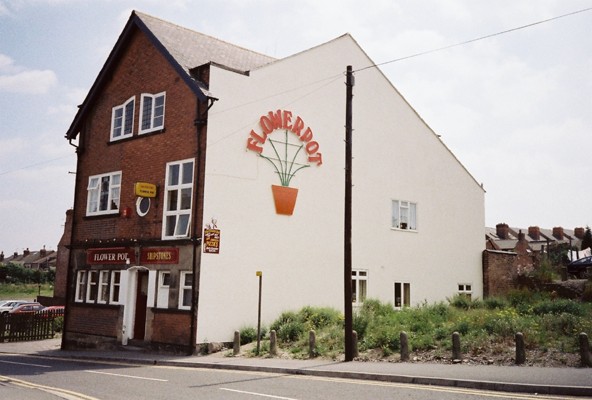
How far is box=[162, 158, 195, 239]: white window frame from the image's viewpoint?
2003 cm

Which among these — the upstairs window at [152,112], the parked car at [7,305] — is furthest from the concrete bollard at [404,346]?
the parked car at [7,305]

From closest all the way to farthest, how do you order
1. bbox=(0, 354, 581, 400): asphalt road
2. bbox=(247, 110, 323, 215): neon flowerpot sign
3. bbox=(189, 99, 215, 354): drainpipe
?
bbox=(0, 354, 581, 400): asphalt road, bbox=(189, 99, 215, 354): drainpipe, bbox=(247, 110, 323, 215): neon flowerpot sign

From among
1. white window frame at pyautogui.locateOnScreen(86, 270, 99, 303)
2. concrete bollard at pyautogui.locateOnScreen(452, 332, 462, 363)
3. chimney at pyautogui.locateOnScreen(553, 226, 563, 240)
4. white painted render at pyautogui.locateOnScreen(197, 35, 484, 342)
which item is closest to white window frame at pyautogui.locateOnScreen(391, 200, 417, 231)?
white painted render at pyautogui.locateOnScreen(197, 35, 484, 342)

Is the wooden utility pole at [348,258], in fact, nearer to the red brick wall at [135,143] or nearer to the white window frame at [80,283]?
the red brick wall at [135,143]

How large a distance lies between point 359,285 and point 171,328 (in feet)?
28.9

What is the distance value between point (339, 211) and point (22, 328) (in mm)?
17210

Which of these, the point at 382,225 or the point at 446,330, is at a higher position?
the point at 382,225

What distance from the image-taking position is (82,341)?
23.5 meters

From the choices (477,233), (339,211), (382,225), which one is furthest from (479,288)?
(339,211)

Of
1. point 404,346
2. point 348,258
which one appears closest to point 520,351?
point 404,346

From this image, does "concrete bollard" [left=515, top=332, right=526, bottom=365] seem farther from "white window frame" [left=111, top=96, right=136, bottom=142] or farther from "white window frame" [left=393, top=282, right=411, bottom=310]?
"white window frame" [left=111, top=96, right=136, bottom=142]

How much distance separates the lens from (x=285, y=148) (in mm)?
22203

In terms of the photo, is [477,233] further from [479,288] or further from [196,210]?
[196,210]

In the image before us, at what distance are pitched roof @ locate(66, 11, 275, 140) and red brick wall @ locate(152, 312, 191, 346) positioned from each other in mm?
7932
